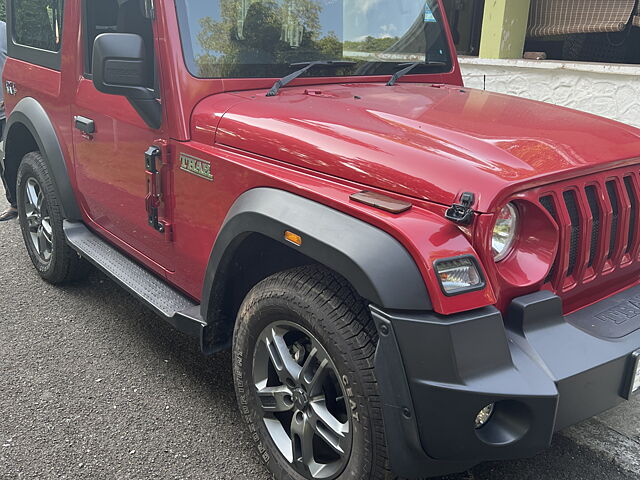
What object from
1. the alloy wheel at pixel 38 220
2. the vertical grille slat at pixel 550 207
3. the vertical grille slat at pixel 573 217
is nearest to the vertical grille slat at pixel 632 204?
the vertical grille slat at pixel 573 217

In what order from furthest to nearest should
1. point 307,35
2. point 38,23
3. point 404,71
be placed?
1. point 38,23
2. point 404,71
3. point 307,35

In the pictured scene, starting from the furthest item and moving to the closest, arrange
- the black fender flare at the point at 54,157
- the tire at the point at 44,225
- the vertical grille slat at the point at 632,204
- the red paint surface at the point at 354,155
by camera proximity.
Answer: the tire at the point at 44,225, the black fender flare at the point at 54,157, the vertical grille slat at the point at 632,204, the red paint surface at the point at 354,155

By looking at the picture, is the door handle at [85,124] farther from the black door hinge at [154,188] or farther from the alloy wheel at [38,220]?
the alloy wheel at [38,220]

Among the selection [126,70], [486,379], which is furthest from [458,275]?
[126,70]

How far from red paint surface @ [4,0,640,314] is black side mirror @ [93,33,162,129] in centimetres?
7

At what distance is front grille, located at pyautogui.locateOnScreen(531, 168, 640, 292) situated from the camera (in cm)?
188

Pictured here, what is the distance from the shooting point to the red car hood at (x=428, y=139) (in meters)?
1.82

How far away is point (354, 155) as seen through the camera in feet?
6.54

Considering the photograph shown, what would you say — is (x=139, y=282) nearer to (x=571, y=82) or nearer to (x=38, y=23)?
(x=38, y=23)

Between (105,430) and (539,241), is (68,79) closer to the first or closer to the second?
(105,430)

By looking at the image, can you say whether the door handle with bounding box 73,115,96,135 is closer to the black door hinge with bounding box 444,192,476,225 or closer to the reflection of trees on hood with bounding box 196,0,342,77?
the reflection of trees on hood with bounding box 196,0,342,77

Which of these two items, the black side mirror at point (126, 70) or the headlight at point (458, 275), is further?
the black side mirror at point (126, 70)

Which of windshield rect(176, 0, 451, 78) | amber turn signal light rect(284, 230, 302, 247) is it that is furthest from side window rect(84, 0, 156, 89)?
amber turn signal light rect(284, 230, 302, 247)

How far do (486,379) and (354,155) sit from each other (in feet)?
2.67
